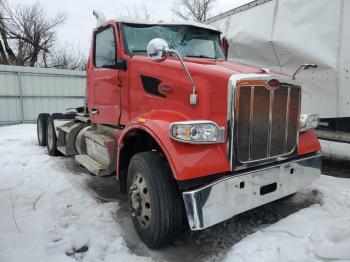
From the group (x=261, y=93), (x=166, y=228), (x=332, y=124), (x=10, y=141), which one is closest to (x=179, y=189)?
(x=166, y=228)

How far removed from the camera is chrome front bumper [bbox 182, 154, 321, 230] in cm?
313

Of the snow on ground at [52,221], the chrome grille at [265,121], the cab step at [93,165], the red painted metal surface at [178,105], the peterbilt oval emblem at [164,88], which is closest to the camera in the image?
the red painted metal surface at [178,105]

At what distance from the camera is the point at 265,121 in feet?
11.5

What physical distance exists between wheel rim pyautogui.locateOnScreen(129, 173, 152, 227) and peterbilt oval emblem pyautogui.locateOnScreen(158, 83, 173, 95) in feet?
2.96

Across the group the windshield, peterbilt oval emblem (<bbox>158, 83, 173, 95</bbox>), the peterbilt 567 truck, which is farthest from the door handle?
peterbilt oval emblem (<bbox>158, 83, 173, 95</bbox>)

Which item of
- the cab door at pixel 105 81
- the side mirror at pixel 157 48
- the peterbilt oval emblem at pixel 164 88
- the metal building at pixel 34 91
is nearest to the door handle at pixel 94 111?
the cab door at pixel 105 81

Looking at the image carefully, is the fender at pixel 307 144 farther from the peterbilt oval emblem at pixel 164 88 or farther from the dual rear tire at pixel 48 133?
the dual rear tire at pixel 48 133

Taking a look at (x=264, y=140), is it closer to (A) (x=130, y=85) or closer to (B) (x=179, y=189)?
(B) (x=179, y=189)

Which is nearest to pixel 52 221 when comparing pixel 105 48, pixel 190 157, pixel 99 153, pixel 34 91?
pixel 99 153

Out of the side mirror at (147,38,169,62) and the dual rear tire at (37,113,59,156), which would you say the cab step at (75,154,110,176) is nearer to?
the side mirror at (147,38,169,62)

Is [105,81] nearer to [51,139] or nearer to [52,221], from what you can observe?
[52,221]

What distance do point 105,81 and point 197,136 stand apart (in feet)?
7.86

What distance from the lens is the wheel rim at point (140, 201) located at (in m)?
3.61

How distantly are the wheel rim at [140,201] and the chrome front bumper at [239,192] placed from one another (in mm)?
598
